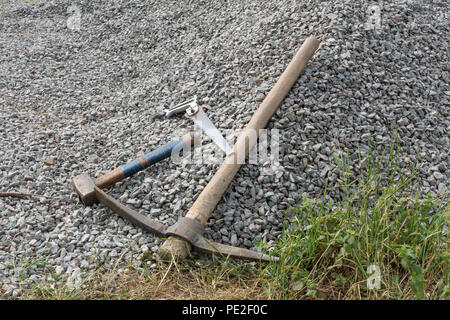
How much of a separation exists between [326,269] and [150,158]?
1.55 metres

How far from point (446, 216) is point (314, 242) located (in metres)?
0.81

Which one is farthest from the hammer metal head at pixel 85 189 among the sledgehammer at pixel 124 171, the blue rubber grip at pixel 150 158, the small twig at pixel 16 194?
the small twig at pixel 16 194

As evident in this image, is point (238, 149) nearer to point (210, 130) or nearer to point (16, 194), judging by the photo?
point (210, 130)

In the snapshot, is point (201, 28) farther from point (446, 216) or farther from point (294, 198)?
point (446, 216)

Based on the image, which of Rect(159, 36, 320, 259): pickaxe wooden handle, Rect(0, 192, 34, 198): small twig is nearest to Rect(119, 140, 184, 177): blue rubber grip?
Rect(159, 36, 320, 259): pickaxe wooden handle

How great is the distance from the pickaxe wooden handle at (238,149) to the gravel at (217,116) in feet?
0.30

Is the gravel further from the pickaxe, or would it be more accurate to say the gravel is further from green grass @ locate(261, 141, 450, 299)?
green grass @ locate(261, 141, 450, 299)

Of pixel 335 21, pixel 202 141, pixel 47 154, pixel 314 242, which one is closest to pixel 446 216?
pixel 314 242

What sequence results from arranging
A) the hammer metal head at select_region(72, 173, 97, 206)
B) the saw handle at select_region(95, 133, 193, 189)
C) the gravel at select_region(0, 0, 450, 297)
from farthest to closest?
the saw handle at select_region(95, 133, 193, 189) → the hammer metal head at select_region(72, 173, 97, 206) → the gravel at select_region(0, 0, 450, 297)

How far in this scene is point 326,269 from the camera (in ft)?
7.80

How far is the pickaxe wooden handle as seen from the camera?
2.59 meters

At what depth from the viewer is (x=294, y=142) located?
315cm

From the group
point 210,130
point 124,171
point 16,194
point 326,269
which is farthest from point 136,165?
point 326,269

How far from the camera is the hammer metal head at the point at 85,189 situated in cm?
299
